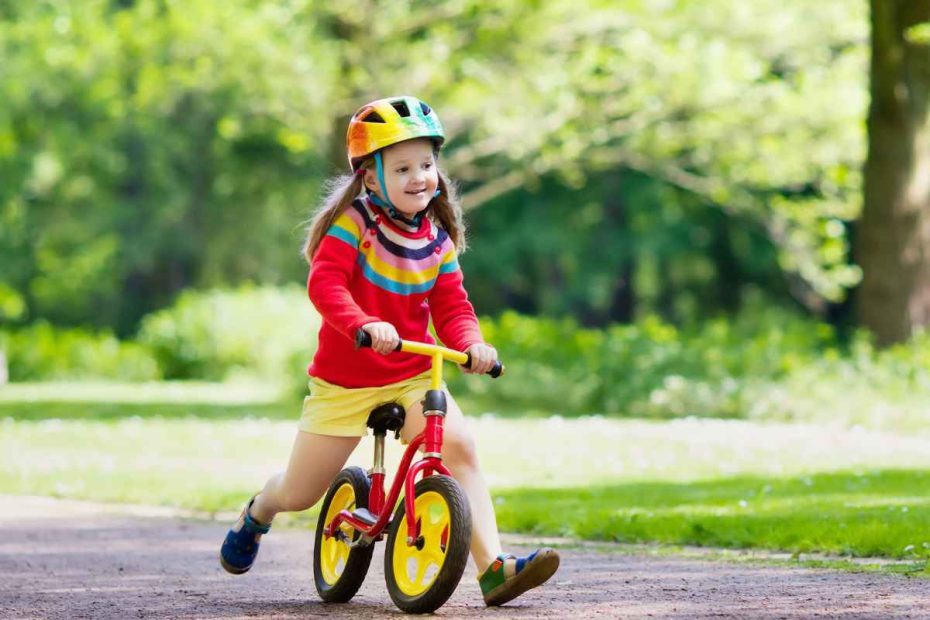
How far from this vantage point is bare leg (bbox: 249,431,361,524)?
18.3ft

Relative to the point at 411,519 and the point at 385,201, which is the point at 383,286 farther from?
the point at 411,519

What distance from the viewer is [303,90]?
21.3 metres

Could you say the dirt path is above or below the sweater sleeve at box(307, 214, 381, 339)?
below

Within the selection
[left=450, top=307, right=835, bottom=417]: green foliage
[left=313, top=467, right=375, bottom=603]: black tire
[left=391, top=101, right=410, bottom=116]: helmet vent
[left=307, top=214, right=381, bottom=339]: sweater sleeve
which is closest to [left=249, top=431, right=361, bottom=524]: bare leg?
[left=313, top=467, right=375, bottom=603]: black tire

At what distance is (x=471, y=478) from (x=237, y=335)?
23307 millimetres

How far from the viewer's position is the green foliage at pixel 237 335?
2816 cm

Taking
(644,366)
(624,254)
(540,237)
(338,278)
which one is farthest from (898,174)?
(540,237)

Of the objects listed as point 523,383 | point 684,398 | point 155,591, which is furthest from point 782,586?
point 523,383

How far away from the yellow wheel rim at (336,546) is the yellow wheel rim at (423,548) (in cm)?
42

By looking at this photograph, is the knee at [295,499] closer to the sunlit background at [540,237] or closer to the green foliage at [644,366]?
the sunlit background at [540,237]

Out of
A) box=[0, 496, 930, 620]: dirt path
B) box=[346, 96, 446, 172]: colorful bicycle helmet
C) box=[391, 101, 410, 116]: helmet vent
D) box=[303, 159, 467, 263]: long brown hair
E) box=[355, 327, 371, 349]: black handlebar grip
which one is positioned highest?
box=[391, 101, 410, 116]: helmet vent

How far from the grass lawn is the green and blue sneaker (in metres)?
2.38

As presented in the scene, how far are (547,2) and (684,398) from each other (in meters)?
5.80

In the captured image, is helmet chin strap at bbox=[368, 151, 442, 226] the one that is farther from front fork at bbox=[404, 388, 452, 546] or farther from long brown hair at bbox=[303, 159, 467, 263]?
front fork at bbox=[404, 388, 452, 546]
